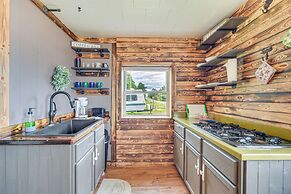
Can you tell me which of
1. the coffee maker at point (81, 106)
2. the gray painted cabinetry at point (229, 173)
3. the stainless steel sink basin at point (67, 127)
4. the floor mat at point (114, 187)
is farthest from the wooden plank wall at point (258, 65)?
the coffee maker at point (81, 106)

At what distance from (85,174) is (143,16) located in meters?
2.17

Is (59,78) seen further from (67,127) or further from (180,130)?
(180,130)

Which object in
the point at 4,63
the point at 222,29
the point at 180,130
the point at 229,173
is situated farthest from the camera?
the point at 180,130

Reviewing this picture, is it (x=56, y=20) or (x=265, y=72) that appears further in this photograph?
(x=56, y=20)

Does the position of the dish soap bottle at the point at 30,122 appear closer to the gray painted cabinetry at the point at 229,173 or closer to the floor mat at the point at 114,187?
the floor mat at the point at 114,187

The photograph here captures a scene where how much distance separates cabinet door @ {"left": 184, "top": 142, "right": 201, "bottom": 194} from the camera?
8.46 ft

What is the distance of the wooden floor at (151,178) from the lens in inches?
125

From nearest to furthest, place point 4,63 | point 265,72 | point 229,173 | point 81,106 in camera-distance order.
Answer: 1. point 229,173
2. point 4,63
3. point 265,72
4. point 81,106

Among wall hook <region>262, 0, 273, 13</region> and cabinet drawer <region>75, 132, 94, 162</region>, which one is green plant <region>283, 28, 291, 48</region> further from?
cabinet drawer <region>75, 132, 94, 162</region>

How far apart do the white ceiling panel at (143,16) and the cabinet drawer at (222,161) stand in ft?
5.57

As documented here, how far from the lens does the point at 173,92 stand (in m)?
4.32

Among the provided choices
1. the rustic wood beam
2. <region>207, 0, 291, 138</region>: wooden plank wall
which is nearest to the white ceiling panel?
the rustic wood beam

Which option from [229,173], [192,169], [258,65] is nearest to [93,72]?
[192,169]

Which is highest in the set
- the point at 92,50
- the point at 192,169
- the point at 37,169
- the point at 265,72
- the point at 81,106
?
the point at 92,50
